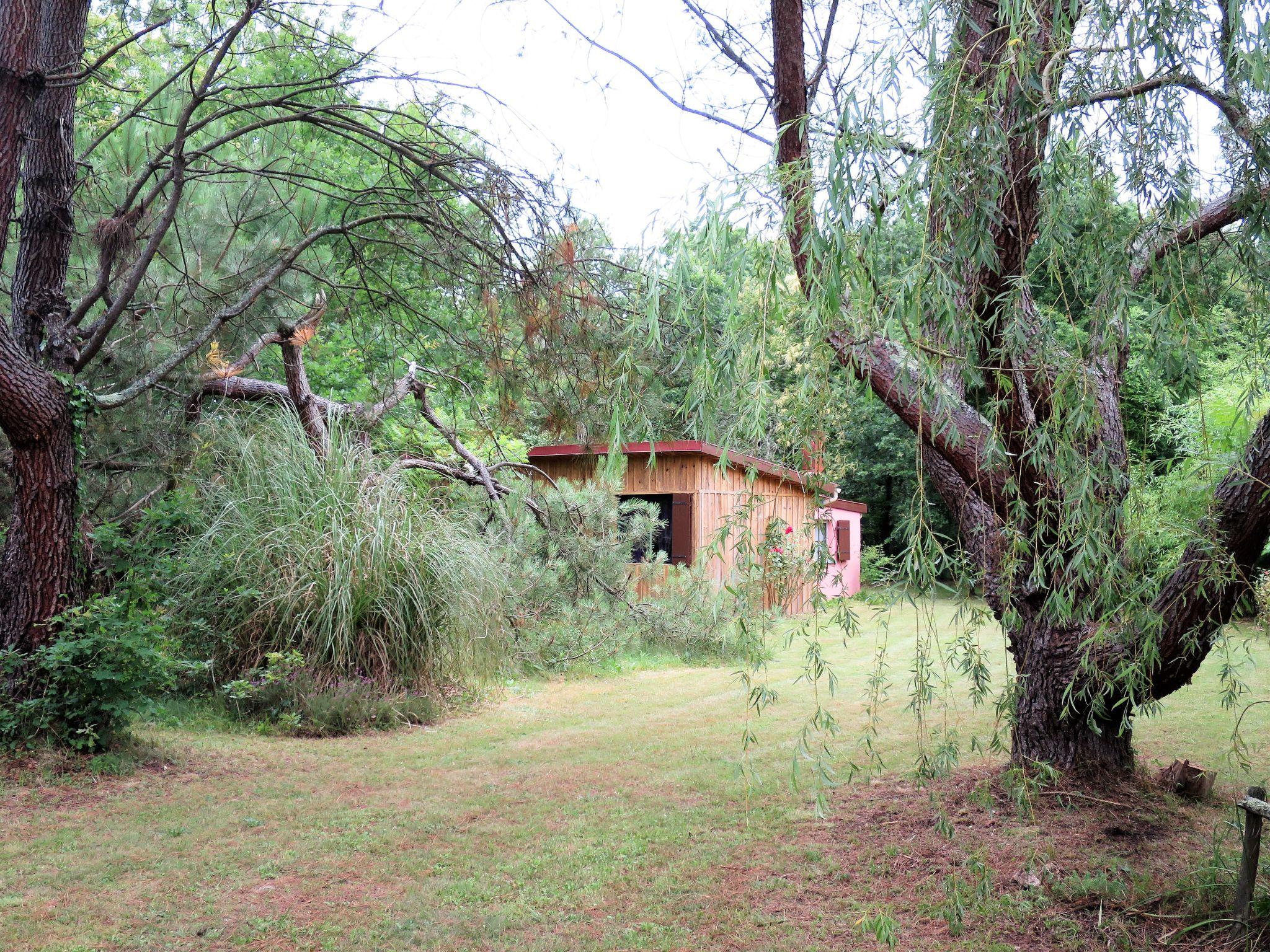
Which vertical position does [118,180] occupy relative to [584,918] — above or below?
above

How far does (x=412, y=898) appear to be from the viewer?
3.62 metres

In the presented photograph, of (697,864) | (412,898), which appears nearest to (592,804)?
(697,864)

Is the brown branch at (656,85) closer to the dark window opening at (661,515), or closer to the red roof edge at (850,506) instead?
the dark window opening at (661,515)

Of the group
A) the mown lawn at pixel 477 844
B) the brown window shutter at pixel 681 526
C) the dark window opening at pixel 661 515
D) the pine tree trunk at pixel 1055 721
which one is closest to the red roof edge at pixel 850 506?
the dark window opening at pixel 661 515

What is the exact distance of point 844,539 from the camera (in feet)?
61.1

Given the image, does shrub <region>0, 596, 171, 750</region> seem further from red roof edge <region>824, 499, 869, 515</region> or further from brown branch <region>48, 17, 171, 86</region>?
red roof edge <region>824, 499, 869, 515</region>

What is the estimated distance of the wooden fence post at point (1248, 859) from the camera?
305 centimetres

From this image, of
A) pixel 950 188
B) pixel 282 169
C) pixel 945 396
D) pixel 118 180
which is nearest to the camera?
pixel 945 396

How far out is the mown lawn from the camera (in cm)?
334

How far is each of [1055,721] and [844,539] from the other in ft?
47.2

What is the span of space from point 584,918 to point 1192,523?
→ 2.66 m

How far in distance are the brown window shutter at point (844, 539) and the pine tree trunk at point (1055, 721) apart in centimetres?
1348

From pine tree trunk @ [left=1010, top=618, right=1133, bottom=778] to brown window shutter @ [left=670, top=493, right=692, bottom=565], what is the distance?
28.4 feet

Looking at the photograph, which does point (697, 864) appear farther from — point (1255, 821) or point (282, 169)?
point (282, 169)
